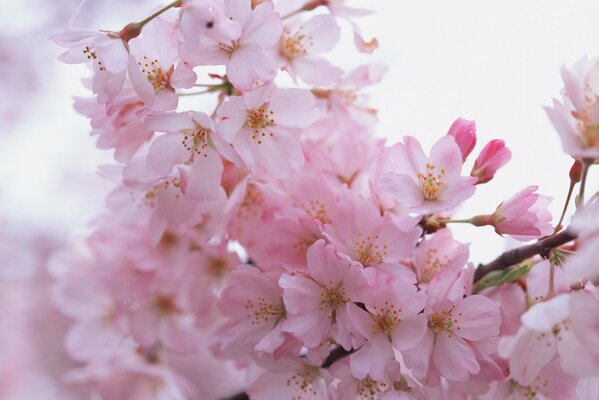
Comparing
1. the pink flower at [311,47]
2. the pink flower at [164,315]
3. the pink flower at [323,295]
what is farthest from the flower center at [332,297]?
the pink flower at [164,315]

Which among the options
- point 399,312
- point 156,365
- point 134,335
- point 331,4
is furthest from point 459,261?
point 156,365

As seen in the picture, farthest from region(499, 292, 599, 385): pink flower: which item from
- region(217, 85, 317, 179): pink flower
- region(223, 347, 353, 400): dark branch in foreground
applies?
region(217, 85, 317, 179): pink flower

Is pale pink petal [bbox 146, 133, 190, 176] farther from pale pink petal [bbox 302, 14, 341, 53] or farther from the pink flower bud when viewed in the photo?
the pink flower bud

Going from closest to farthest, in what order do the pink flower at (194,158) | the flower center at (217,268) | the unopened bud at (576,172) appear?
the unopened bud at (576,172)
the pink flower at (194,158)
the flower center at (217,268)

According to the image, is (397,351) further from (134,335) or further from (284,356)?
(134,335)

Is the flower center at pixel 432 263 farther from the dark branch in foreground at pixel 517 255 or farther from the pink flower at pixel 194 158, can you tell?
the pink flower at pixel 194 158

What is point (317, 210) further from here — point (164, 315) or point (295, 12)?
point (164, 315)

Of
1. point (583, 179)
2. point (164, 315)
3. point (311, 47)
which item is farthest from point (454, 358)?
point (164, 315)

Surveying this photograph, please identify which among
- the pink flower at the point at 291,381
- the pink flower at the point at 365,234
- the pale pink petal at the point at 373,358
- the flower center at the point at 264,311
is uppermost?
the pink flower at the point at 365,234
